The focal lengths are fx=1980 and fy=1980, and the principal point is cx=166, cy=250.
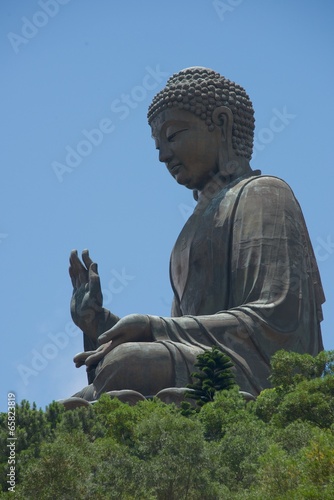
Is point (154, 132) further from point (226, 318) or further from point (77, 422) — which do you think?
point (77, 422)

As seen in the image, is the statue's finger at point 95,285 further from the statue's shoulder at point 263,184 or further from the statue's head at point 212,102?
the statue's head at point 212,102

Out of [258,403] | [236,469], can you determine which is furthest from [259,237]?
[236,469]

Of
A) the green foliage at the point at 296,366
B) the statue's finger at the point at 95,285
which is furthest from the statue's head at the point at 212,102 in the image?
the green foliage at the point at 296,366

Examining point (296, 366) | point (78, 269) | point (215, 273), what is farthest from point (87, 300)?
point (296, 366)

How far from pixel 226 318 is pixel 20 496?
268 inches

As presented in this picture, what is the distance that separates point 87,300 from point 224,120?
3.55 m

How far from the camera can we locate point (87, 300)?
24484 millimetres

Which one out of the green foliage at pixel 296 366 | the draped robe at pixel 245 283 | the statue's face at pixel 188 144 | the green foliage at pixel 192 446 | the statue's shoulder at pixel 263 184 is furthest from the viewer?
the statue's face at pixel 188 144

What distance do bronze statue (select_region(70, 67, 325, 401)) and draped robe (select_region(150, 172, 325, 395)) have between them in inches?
0.5

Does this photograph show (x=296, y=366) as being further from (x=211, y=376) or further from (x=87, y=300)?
(x=87, y=300)

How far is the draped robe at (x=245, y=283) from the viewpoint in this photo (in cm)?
2380

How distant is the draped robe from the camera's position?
2380 cm

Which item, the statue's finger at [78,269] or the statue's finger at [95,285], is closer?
the statue's finger at [95,285]

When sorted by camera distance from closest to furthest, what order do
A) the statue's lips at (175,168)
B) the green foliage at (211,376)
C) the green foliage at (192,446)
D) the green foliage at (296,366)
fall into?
the green foliage at (192,446), the green foliage at (296,366), the green foliage at (211,376), the statue's lips at (175,168)
